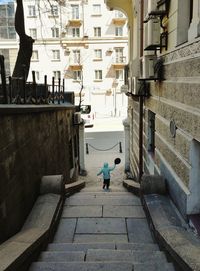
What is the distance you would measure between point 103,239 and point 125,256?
41.8 inches

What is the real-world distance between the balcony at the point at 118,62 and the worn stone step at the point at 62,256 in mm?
35266

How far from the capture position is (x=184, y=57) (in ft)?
15.8

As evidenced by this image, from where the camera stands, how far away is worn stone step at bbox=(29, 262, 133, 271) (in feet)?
12.2

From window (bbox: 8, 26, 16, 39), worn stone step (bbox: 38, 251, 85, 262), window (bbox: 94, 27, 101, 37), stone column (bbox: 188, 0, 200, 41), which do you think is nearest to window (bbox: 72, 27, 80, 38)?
window (bbox: 94, 27, 101, 37)

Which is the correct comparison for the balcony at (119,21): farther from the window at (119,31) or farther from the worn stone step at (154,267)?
the worn stone step at (154,267)

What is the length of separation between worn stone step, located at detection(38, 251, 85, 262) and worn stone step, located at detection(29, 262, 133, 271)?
27cm

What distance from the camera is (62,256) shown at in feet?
13.8

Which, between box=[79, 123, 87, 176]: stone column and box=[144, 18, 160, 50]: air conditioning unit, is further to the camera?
box=[79, 123, 87, 176]: stone column

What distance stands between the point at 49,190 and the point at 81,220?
1002 millimetres

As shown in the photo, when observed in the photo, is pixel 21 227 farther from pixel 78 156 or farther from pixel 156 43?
pixel 78 156

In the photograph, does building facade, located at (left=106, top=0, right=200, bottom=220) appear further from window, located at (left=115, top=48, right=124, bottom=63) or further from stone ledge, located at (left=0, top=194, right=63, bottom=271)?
window, located at (left=115, top=48, right=124, bottom=63)

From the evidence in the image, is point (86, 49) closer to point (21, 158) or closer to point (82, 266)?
point (21, 158)

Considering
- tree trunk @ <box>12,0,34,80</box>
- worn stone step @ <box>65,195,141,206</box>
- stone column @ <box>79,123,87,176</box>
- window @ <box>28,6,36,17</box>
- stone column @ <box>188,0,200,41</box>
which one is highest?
window @ <box>28,6,36,17</box>

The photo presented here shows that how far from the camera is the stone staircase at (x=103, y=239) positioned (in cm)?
384
